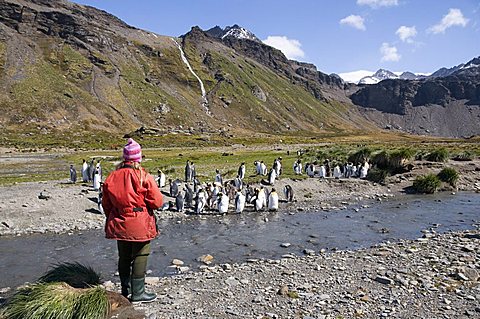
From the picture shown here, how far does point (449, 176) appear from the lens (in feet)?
84.9

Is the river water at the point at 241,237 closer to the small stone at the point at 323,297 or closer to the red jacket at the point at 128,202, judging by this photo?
the small stone at the point at 323,297

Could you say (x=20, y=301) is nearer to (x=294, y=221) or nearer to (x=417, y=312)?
(x=417, y=312)

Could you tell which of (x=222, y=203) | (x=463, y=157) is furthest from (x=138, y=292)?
(x=463, y=157)

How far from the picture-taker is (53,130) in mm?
87750

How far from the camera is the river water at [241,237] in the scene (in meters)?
11.4

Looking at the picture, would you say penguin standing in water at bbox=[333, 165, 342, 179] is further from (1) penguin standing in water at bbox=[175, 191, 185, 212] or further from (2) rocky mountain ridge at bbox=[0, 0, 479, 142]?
(2) rocky mountain ridge at bbox=[0, 0, 479, 142]

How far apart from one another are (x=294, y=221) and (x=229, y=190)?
186 inches

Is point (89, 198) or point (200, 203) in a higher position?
point (200, 203)

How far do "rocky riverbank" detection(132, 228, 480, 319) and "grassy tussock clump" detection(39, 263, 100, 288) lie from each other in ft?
3.52

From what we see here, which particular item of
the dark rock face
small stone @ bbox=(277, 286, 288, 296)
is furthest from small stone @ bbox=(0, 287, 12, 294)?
the dark rock face

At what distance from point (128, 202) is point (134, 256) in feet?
3.19

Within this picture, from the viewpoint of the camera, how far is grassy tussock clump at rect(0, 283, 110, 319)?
19.7 ft

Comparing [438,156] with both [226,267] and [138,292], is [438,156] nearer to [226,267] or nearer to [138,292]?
[226,267]

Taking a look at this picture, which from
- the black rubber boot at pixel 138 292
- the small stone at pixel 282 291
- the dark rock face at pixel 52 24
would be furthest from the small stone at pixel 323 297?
the dark rock face at pixel 52 24
